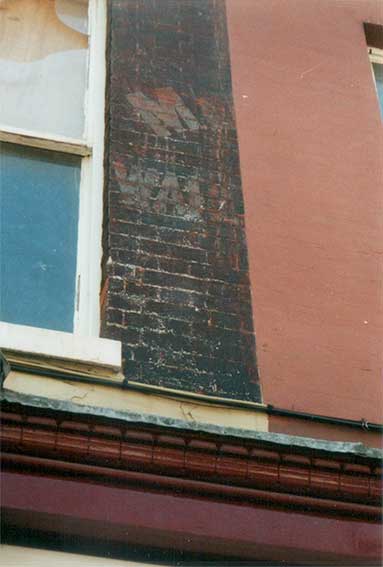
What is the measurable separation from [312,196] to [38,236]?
162 cm

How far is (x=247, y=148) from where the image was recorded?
6371 mm

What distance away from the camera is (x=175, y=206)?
585 cm

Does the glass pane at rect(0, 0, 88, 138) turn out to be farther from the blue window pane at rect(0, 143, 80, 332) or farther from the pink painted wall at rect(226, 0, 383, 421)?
the pink painted wall at rect(226, 0, 383, 421)

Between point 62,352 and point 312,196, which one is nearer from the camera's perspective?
point 62,352

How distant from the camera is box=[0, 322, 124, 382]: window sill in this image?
4.96 metres

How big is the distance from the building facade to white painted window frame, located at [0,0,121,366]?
1 centimetres

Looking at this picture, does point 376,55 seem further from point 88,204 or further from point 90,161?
point 88,204

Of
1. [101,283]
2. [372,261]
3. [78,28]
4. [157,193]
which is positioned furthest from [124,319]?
[78,28]

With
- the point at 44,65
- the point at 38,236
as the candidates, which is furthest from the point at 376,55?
the point at 38,236

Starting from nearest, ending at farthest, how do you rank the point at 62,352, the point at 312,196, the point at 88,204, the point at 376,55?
the point at 62,352 < the point at 88,204 < the point at 312,196 < the point at 376,55

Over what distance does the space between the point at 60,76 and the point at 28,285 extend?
175cm

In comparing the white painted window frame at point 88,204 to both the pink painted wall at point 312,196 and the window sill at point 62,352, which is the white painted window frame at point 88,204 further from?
the pink painted wall at point 312,196

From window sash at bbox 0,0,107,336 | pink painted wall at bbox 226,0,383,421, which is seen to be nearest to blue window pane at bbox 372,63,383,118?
pink painted wall at bbox 226,0,383,421

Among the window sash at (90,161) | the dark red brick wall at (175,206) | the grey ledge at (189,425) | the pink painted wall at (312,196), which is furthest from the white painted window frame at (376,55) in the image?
the grey ledge at (189,425)
